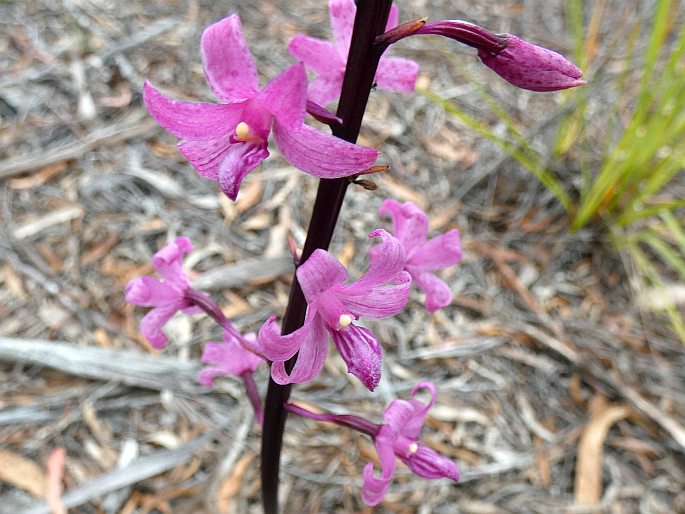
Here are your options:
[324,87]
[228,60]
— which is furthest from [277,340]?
[324,87]

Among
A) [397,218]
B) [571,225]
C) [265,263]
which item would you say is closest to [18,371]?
[265,263]

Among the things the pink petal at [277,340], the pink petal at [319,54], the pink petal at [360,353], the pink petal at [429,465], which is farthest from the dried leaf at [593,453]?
the pink petal at [319,54]

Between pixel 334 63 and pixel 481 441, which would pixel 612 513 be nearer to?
pixel 481 441

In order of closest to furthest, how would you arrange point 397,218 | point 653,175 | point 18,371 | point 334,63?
point 334,63, point 397,218, point 18,371, point 653,175

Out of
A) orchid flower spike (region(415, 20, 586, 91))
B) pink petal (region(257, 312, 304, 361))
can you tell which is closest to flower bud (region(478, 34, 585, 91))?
orchid flower spike (region(415, 20, 586, 91))

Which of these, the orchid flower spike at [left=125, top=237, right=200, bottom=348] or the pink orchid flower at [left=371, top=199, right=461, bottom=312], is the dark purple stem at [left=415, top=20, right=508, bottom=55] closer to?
the pink orchid flower at [left=371, top=199, right=461, bottom=312]
